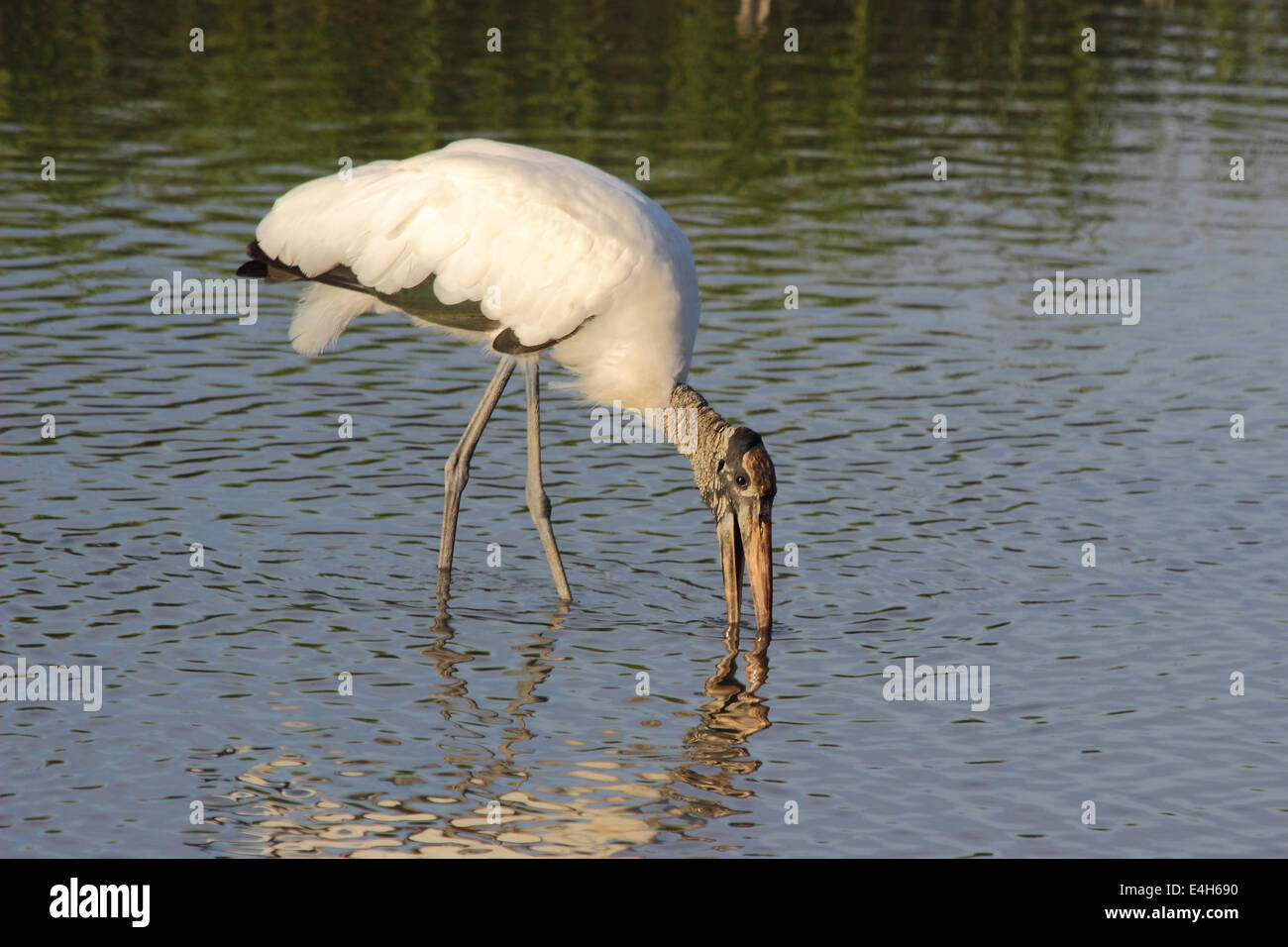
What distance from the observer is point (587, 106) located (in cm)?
2020

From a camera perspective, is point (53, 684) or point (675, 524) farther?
point (675, 524)

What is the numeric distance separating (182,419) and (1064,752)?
5603 millimetres

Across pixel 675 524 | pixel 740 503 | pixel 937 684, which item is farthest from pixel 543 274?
pixel 937 684

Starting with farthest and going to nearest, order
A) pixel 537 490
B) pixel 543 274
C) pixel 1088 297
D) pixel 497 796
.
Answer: pixel 1088 297 < pixel 537 490 < pixel 543 274 < pixel 497 796

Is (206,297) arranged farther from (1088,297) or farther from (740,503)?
(1088,297)

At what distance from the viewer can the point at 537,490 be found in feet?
31.2

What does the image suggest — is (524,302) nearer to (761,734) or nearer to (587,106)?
(761,734)

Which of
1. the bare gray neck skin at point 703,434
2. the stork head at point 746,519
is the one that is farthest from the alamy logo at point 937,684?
the bare gray neck skin at point 703,434

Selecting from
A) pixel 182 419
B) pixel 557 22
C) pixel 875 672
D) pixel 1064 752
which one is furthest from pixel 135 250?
pixel 557 22

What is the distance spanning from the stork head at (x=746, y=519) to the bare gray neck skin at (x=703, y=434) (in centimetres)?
7

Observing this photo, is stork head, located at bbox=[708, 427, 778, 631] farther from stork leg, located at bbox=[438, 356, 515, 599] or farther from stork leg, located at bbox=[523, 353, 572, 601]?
stork leg, located at bbox=[438, 356, 515, 599]

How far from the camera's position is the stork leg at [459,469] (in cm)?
934

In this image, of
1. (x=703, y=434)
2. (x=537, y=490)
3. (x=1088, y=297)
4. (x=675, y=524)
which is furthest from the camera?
(x=1088, y=297)

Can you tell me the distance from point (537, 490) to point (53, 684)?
245cm
